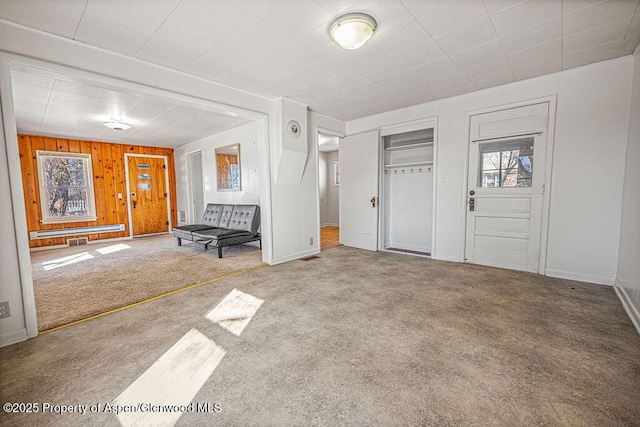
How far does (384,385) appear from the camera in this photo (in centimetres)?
160

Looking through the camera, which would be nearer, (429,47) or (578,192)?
(429,47)

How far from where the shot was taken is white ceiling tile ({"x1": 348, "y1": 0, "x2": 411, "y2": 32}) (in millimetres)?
2018

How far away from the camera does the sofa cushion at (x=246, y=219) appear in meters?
5.31

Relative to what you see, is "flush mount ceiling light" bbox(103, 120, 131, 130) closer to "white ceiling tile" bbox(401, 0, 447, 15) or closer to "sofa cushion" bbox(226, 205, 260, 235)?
"sofa cushion" bbox(226, 205, 260, 235)

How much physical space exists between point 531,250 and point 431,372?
2.91 metres

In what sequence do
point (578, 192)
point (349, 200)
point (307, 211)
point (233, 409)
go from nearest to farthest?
1. point (233, 409)
2. point (578, 192)
3. point (307, 211)
4. point (349, 200)

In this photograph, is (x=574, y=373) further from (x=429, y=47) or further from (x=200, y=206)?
(x=200, y=206)

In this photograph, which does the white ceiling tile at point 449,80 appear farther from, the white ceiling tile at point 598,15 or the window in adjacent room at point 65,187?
the window in adjacent room at point 65,187

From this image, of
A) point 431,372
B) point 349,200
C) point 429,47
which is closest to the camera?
point 431,372

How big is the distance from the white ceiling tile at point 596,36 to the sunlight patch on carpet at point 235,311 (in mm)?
4037

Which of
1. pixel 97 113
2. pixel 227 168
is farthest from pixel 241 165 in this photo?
pixel 97 113

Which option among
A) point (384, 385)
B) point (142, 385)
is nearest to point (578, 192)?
point (384, 385)

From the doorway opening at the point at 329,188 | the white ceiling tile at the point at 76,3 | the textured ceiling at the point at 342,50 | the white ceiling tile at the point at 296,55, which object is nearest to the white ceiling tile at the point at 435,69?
the textured ceiling at the point at 342,50

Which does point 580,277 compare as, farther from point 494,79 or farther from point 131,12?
point 131,12
